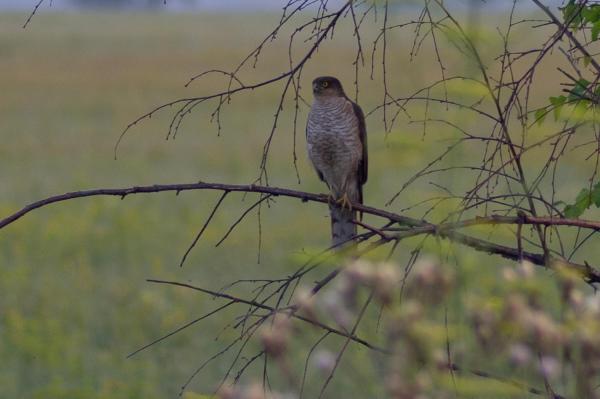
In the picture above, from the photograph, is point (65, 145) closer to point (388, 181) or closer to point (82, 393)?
point (388, 181)

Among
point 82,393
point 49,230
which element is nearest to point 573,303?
point 82,393

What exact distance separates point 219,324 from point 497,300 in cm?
673

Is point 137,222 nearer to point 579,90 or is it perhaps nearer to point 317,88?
point 317,88

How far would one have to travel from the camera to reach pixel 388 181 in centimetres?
1519

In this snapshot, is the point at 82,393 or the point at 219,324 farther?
the point at 219,324

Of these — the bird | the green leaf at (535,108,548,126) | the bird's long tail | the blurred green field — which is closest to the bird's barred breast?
the bird

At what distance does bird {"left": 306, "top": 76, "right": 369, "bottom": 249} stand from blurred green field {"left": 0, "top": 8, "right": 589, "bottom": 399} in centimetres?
26

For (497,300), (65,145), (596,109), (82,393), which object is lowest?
(65,145)

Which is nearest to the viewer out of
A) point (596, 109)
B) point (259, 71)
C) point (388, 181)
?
point (596, 109)

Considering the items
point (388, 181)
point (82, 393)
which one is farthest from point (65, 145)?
point (82, 393)

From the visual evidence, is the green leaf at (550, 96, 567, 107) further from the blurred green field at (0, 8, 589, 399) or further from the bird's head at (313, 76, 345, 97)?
the bird's head at (313, 76, 345, 97)

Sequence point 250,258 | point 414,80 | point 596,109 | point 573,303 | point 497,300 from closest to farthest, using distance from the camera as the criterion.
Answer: point 573,303, point 497,300, point 414,80, point 596,109, point 250,258

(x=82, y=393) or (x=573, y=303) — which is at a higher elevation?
(x=573, y=303)

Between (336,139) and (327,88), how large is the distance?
281 millimetres
